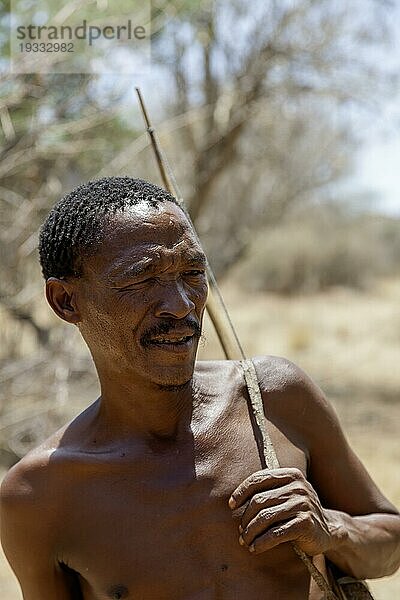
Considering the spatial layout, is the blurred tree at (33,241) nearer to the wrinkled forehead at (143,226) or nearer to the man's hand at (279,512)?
the wrinkled forehead at (143,226)

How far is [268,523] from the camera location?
4.81 ft

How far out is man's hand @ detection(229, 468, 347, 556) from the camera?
146cm

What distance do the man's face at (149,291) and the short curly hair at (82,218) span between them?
2 cm

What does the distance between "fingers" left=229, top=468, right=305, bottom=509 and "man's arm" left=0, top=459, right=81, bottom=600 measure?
36 centimetres

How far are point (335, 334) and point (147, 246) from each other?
1434 centimetres

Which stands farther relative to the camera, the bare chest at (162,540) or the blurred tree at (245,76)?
the blurred tree at (245,76)

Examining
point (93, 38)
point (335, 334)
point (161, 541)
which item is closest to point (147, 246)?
point (161, 541)

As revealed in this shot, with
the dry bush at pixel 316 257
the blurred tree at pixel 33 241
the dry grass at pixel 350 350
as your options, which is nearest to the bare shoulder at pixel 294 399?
the dry grass at pixel 350 350

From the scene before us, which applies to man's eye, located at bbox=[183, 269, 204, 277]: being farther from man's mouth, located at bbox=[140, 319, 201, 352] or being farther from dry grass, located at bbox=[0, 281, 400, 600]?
dry grass, located at bbox=[0, 281, 400, 600]

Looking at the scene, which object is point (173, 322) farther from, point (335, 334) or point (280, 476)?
point (335, 334)

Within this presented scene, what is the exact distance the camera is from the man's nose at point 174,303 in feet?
4.98

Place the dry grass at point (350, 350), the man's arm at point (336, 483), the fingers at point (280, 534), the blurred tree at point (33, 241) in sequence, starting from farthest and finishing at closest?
the dry grass at point (350, 350)
the blurred tree at point (33, 241)
the man's arm at point (336, 483)
the fingers at point (280, 534)

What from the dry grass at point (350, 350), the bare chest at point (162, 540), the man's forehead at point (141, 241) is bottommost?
the dry grass at point (350, 350)

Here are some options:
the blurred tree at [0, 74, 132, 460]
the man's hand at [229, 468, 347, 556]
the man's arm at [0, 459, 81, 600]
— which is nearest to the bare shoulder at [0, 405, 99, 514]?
the man's arm at [0, 459, 81, 600]
